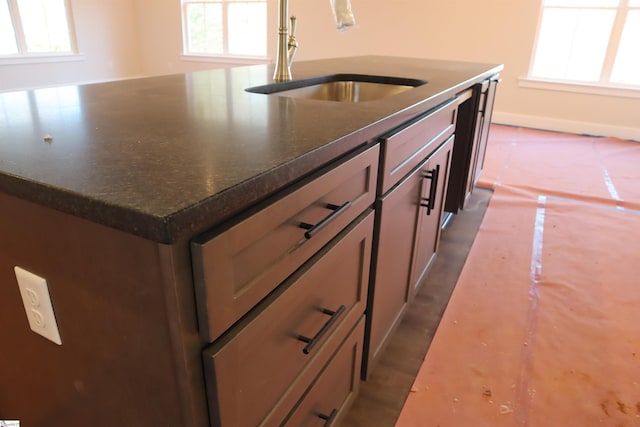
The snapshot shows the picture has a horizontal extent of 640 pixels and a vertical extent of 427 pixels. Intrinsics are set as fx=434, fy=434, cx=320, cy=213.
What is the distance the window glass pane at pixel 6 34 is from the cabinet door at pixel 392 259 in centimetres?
631

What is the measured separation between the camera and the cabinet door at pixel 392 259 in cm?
117

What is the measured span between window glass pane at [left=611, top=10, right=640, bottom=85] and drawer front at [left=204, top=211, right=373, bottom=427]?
493 centimetres

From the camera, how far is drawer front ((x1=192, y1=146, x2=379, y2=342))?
0.53 m

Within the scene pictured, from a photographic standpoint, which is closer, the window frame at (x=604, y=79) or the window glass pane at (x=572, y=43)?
the window frame at (x=604, y=79)

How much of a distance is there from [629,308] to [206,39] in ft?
22.4

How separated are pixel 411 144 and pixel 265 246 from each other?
2.47 ft

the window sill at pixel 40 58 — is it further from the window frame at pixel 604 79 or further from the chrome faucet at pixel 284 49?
the window frame at pixel 604 79

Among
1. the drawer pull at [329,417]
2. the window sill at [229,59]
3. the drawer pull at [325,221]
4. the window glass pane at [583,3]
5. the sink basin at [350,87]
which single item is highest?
the window glass pane at [583,3]

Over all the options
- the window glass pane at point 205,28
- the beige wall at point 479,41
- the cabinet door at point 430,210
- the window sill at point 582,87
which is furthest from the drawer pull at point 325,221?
the window glass pane at point 205,28

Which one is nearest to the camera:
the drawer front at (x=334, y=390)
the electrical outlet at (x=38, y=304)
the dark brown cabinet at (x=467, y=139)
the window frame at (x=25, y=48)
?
the electrical outlet at (x=38, y=304)

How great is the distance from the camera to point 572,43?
15.6ft

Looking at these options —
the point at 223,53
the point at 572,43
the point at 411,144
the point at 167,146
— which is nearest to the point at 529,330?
the point at 411,144

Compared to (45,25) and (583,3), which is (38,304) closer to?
(583,3)

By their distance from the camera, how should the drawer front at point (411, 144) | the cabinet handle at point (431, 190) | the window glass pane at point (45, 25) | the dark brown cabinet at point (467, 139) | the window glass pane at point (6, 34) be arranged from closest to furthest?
1. the drawer front at point (411, 144)
2. the cabinet handle at point (431, 190)
3. the dark brown cabinet at point (467, 139)
4. the window glass pane at point (6, 34)
5. the window glass pane at point (45, 25)
